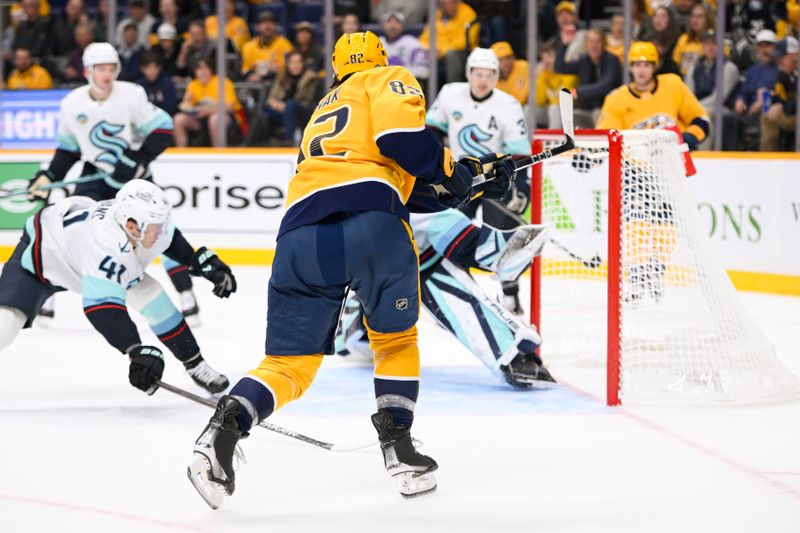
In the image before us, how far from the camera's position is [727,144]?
7453 millimetres

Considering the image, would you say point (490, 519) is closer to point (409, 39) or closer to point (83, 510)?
point (83, 510)

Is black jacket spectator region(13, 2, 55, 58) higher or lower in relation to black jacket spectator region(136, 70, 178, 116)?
higher

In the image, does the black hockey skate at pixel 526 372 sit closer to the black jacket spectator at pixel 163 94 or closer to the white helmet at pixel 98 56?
the white helmet at pixel 98 56

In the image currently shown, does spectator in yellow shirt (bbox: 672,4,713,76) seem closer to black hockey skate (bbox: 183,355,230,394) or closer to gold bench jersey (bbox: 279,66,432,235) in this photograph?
black hockey skate (bbox: 183,355,230,394)

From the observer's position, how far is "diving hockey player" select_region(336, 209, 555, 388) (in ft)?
13.7

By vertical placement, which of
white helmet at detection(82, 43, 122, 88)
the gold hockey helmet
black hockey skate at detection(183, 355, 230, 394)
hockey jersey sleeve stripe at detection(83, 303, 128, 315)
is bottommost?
black hockey skate at detection(183, 355, 230, 394)

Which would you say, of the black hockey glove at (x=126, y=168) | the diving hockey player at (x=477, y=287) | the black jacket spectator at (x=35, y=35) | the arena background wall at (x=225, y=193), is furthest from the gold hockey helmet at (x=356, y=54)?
the black jacket spectator at (x=35, y=35)

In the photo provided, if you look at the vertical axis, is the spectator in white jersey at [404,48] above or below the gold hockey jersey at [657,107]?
above

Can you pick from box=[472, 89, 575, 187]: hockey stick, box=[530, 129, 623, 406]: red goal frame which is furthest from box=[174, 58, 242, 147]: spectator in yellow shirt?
box=[472, 89, 575, 187]: hockey stick

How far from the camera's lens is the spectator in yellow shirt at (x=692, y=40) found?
7.59 metres

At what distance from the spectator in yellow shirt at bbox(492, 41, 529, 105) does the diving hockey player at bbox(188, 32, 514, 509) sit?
16.8 ft

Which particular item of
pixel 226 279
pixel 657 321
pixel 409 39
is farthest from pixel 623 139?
pixel 409 39

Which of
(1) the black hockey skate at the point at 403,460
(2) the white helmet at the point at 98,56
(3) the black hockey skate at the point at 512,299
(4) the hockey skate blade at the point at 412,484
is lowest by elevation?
(3) the black hockey skate at the point at 512,299

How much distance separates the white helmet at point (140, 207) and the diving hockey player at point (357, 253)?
96 cm
